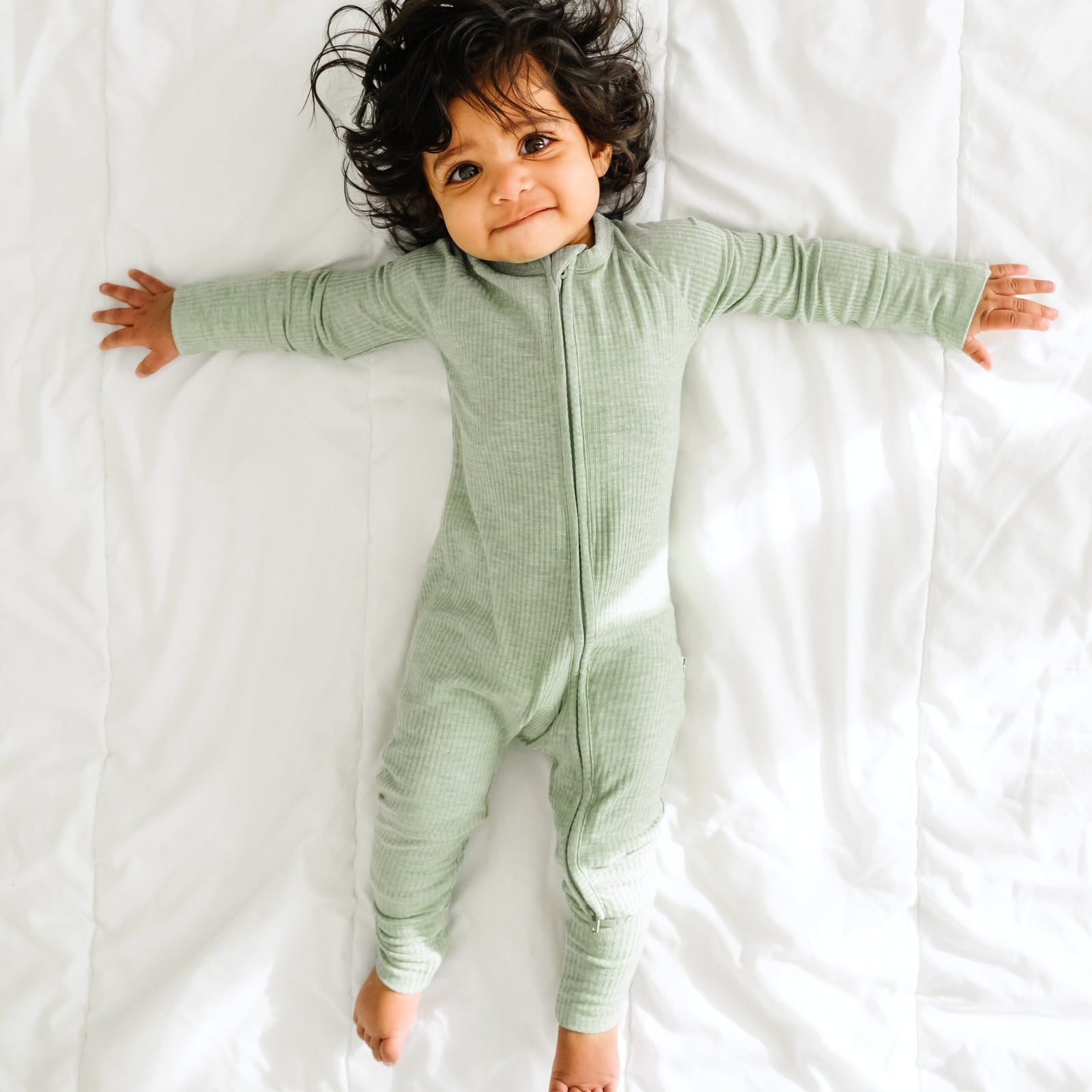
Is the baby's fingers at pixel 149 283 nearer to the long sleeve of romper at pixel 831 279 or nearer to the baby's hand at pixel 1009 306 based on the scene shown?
the long sleeve of romper at pixel 831 279

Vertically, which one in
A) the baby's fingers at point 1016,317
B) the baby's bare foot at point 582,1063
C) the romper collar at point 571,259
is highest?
the romper collar at point 571,259

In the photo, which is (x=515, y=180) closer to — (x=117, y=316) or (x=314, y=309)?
(x=314, y=309)

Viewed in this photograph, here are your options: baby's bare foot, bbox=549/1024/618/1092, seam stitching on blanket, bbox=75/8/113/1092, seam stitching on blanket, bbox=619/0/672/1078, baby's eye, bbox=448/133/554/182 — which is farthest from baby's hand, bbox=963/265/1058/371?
seam stitching on blanket, bbox=75/8/113/1092

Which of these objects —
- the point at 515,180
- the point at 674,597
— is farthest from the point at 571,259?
the point at 674,597

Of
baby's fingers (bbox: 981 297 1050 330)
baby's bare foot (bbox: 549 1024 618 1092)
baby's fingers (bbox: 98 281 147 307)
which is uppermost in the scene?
baby's fingers (bbox: 98 281 147 307)

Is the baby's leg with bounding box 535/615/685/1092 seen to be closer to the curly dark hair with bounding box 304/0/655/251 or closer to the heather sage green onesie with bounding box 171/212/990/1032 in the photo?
the heather sage green onesie with bounding box 171/212/990/1032

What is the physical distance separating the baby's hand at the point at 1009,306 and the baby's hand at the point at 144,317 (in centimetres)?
89

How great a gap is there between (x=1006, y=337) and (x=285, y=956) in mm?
1065

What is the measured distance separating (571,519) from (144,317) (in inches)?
21.4

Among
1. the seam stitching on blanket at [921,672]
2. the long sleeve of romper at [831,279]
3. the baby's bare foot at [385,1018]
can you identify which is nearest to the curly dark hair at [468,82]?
the long sleeve of romper at [831,279]

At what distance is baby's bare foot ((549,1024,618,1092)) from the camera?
1.02 metres

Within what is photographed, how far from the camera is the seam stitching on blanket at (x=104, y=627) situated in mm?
1106

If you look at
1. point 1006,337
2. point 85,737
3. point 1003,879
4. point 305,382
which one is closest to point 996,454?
point 1006,337

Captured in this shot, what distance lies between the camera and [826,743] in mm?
1095
